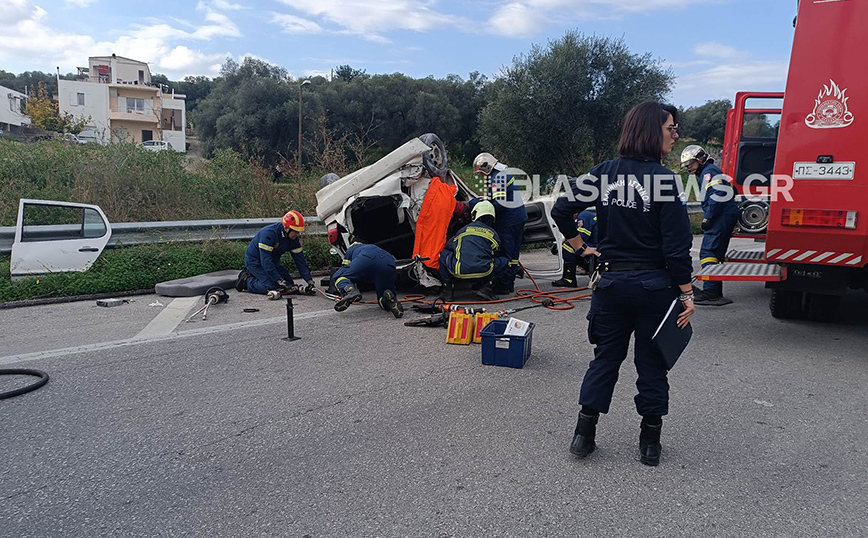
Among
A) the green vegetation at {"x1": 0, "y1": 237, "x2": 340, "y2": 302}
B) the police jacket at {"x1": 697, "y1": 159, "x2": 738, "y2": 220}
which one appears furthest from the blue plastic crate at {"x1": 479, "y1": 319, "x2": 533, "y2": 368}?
the green vegetation at {"x1": 0, "y1": 237, "x2": 340, "y2": 302}

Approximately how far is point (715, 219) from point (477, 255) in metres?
2.97

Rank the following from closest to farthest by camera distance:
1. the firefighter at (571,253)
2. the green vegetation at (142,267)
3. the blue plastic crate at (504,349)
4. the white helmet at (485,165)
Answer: the blue plastic crate at (504,349) → the green vegetation at (142,267) → the white helmet at (485,165) → the firefighter at (571,253)

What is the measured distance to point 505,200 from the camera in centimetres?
824

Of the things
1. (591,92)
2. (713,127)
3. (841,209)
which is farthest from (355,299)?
(713,127)

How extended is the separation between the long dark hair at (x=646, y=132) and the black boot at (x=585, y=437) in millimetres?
1484

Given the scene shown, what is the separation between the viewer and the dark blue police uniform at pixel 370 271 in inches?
277

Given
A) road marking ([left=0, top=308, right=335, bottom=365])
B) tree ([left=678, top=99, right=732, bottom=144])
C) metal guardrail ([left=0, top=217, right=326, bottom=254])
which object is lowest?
road marking ([left=0, top=308, right=335, bottom=365])

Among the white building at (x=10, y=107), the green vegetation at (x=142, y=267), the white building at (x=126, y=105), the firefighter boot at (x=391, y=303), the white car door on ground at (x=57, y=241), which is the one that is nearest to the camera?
the firefighter boot at (x=391, y=303)

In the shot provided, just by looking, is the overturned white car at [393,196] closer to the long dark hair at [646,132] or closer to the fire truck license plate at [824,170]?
the fire truck license plate at [824,170]

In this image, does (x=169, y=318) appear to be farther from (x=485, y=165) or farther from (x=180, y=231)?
(x=485, y=165)

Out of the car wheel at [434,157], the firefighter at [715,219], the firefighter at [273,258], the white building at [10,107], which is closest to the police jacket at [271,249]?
the firefighter at [273,258]

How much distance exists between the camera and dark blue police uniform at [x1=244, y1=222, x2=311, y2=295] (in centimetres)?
800

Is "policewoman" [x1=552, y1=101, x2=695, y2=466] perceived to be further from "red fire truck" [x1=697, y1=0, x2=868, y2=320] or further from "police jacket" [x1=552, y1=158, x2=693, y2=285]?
"red fire truck" [x1=697, y1=0, x2=868, y2=320]

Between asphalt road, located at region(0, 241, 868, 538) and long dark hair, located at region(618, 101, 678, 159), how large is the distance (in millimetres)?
1703
